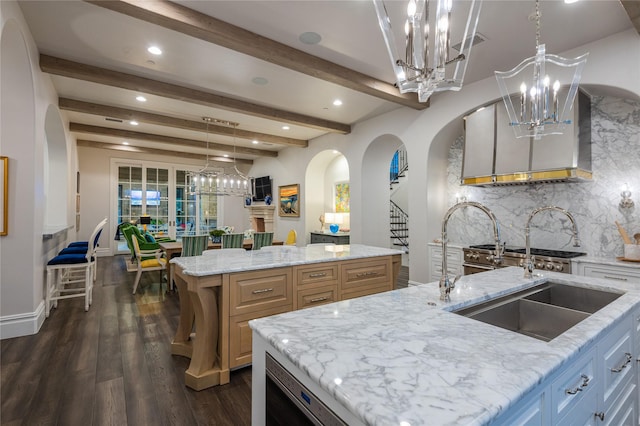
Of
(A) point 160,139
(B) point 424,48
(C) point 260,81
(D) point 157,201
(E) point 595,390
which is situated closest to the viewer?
(E) point 595,390

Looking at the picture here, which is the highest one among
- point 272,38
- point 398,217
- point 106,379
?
point 272,38

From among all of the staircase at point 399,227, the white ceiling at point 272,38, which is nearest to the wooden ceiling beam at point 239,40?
the white ceiling at point 272,38

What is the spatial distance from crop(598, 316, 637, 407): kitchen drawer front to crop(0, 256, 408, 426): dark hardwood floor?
1802mm

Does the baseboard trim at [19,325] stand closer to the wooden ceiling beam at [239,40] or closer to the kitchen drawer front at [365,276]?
the wooden ceiling beam at [239,40]

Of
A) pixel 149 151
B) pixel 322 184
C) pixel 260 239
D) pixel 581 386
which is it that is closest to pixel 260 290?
pixel 581 386

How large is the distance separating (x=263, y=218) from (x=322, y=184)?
2.32 meters

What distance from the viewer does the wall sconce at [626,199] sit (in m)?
3.04

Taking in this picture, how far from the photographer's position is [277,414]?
955 mm

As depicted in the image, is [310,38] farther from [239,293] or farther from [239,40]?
[239,293]

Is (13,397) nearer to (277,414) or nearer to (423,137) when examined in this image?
(277,414)

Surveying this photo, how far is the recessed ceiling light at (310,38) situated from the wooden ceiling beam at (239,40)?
0.59ft

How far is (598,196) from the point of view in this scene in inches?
129

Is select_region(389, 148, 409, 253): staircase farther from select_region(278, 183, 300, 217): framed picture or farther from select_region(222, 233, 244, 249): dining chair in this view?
select_region(222, 233, 244, 249): dining chair

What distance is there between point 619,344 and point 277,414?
146cm
